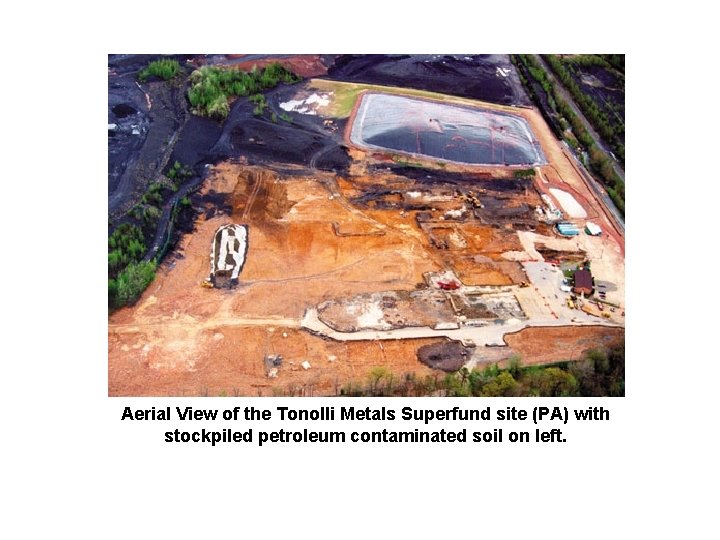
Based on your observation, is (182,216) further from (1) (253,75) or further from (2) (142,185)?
(1) (253,75)

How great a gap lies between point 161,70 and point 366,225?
47.0 feet

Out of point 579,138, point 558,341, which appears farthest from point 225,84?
point 558,341

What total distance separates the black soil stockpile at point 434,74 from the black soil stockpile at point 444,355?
17.3 metres

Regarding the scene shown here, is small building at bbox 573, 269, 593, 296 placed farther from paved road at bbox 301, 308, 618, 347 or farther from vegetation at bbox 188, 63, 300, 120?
vegetation at bbox 188, 63, 300, 120

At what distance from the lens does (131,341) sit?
2336 centimetres

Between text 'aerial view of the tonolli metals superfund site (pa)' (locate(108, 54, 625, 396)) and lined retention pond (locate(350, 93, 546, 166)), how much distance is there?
106 millimetres

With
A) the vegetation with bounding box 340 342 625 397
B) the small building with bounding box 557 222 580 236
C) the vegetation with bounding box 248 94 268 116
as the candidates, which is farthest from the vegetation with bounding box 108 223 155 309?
the small building with bounding box 557 222 580 236

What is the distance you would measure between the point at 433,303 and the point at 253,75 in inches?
688

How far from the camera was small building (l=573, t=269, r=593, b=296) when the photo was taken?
26.2m

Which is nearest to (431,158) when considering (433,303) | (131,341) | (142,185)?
(433,303)

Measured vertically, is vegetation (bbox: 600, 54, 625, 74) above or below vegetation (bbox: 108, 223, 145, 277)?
above

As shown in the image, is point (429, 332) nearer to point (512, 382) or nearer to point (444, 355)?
point (444, 355)

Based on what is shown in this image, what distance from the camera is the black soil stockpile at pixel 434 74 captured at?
3659 centimetres

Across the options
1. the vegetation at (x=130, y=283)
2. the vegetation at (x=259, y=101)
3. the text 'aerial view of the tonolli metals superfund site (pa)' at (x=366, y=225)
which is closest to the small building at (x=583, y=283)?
the text 'aerial view of the tonolli metals superfund site (pa)' at (x=366, y=225)
